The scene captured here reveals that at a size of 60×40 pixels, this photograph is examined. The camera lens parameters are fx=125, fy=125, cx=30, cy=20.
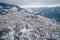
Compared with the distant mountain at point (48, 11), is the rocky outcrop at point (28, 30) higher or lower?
lower

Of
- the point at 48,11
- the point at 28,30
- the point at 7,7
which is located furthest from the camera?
the point at 7,7

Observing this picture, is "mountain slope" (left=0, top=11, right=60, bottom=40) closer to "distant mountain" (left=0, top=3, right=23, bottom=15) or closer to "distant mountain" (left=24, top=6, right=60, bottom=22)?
"distant mountain" (left=24, top=6, right=60, bottom=22)

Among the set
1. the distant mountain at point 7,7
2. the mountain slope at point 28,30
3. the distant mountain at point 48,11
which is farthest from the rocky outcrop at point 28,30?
the distant mountain at point 7,7

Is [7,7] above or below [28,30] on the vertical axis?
above

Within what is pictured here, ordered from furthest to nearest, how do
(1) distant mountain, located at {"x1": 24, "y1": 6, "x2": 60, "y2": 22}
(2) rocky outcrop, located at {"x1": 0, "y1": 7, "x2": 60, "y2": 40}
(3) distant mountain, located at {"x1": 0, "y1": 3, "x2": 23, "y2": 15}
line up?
1. (3) distant mountain, located at {"x1": 0, "y1": 3, "x2": 23, "y2": 15}
2. (1) distant mountain, located at {"x1": 24, "y1": 6, "x2": 60, "y2": 22}
3. (2) rocky outcrop, located at {"x1": 0, "y1": 7, "x2": 60, "y2": 40}

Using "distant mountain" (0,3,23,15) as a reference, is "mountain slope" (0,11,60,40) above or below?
below

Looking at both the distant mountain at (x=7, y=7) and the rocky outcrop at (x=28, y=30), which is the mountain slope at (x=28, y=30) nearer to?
the rocky outcrop at (x=28, y=30)

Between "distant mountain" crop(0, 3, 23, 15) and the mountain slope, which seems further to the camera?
"distant mountain" crop(0, 3, 23, 15)

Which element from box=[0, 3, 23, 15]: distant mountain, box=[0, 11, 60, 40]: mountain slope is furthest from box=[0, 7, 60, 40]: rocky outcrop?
box=[0, 3, 23, 15]: distant mountain

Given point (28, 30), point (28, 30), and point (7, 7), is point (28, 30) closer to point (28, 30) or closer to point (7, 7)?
point (28, 30)

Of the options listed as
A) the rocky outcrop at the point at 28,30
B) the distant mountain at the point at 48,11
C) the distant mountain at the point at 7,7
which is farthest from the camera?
the distant mountain at the point at 7,7

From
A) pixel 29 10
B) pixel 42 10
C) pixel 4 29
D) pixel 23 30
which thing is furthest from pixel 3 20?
pixel 42 10

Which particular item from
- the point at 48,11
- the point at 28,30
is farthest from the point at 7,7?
the point at 28,30

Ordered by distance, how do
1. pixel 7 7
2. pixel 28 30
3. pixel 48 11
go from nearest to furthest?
1. pixel 28 30
2. pixel 48 11
3. pixel 7 7
